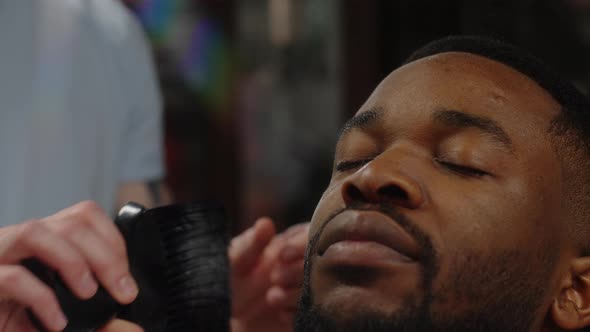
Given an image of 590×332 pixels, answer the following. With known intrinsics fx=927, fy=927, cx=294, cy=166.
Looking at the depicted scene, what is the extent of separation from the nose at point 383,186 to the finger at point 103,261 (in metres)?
0.30

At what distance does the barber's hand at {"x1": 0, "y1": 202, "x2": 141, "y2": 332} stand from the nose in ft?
1.00

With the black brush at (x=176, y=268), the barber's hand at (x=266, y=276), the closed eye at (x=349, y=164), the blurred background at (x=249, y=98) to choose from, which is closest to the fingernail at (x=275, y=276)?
the barber's hand at (x=266, y=276)

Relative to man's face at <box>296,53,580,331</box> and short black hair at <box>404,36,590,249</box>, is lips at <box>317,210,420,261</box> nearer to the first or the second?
man's face at <box>296,53,580,331</box>

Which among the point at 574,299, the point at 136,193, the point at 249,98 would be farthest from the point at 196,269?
the point at 249,98

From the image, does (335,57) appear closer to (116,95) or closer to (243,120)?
(243,120)

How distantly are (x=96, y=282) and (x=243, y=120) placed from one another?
95.1 inches

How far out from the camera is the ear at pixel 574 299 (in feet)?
4.06

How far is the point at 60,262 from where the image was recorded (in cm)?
109

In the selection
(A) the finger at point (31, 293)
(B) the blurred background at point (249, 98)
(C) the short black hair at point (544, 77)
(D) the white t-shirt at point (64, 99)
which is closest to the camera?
(A) the finger at point (31, 293)

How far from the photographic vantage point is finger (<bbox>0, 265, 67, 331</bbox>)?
1079mm

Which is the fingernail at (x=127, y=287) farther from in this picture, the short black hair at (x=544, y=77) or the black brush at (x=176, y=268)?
the short black hair at (x=544, y=77)

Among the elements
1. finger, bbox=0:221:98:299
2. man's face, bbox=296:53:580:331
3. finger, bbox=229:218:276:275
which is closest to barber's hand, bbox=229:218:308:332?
finger, bbox=229:218:276:275

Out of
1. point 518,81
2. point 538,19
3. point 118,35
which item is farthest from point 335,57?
point 518,81

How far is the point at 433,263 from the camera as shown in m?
1.13
